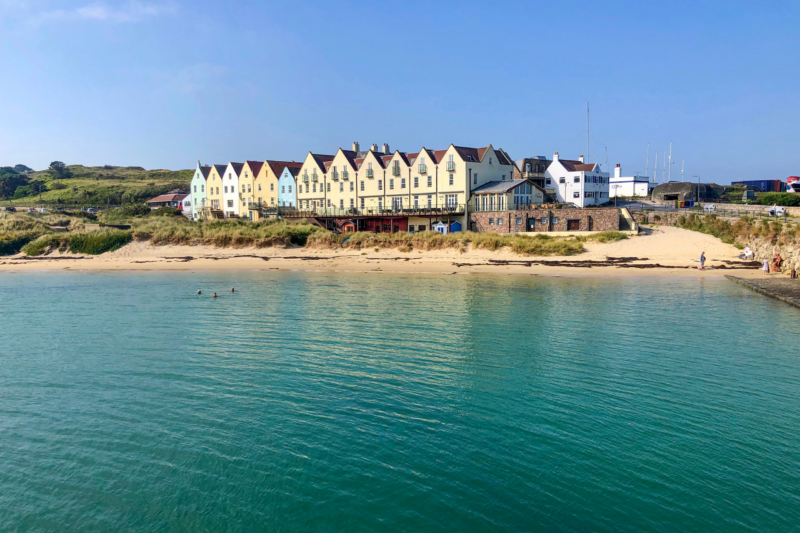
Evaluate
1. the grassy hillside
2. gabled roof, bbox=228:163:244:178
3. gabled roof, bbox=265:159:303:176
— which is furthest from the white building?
the grassy hillside

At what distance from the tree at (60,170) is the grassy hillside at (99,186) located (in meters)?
0.99

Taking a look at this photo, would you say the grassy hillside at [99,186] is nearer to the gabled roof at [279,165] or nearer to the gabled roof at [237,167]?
the gabled roof at [237,167]

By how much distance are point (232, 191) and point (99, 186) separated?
61.3 meters

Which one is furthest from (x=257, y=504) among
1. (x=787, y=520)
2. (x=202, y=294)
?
(x=202, y=294)

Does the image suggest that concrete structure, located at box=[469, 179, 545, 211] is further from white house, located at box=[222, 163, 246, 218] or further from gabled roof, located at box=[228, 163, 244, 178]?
gabled roof, located at box=[228, 163, 244, 178]

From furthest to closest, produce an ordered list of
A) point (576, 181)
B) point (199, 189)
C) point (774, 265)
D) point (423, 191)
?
1. point (199, 189)
2. point (576, 181)
3. point (423, 191)
4. point (774, 265)

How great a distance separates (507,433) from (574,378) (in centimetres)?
454

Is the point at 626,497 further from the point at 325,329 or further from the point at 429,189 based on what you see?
the point at 429,189

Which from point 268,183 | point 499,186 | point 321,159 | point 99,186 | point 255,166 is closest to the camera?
point 499,186

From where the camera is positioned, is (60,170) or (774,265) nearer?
(774,265)

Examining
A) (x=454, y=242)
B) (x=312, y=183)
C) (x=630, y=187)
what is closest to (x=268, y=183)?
(x=312, y=183)

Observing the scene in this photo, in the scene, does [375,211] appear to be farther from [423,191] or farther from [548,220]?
[548,220]

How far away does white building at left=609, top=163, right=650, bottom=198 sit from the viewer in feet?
297

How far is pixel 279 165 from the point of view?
79625mm
